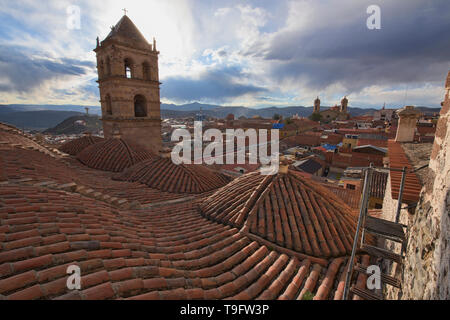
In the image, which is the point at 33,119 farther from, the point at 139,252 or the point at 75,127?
the point at 139,252

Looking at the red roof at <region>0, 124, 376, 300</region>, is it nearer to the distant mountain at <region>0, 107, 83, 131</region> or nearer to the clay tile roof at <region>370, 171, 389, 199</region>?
the clay tile roof at <region>370, 171, 389, 199</region>

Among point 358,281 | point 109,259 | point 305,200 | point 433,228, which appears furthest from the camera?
point 305,200

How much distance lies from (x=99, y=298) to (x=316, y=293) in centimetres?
320

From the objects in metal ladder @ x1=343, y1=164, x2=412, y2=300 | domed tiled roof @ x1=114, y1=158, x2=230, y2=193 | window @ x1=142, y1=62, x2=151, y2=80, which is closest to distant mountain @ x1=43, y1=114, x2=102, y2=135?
window @ x1=142, y1=62, x2=151, y2=80

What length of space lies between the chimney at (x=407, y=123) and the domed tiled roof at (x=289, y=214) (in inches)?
273

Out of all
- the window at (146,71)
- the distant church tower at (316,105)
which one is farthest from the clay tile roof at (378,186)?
the distant church tower at (316,105)

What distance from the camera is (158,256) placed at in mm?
3559

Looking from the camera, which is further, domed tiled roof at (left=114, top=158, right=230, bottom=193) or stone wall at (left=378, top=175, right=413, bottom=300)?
domed tiled roof at (left=114, top=158, right=230, bottom=193)

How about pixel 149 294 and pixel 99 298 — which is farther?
pixel 149 294

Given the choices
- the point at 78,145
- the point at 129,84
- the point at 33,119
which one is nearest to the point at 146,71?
the point at 129,84

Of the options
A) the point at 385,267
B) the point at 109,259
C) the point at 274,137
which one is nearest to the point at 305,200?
the point at 385,267

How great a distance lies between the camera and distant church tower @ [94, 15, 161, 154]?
13.2 metres

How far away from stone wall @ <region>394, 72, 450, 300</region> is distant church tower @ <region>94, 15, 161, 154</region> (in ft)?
44.2

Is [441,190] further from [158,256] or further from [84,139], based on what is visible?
[84,139]
